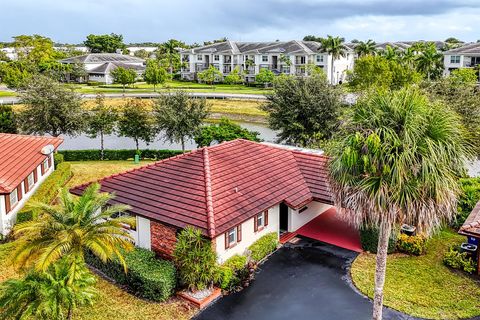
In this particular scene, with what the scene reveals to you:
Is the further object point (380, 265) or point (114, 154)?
point (114, 154)

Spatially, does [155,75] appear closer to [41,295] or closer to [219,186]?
[219,186]

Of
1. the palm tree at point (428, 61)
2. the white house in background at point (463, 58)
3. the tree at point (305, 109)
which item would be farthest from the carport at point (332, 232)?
the white house in background at point (463, 58)

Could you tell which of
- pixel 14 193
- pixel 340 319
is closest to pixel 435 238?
pixel 340 319

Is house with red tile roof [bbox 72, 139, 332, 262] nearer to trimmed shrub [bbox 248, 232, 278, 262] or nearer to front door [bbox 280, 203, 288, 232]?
front door [bbox 280, 203, 288, 232]

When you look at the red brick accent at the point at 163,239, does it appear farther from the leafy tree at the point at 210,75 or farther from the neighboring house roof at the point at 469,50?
the neighboring house roof at the point at 469,50

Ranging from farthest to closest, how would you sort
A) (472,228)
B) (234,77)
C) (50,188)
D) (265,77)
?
1. (234,77)
2. (265,77)
3. (50,188)
4. (472,228)

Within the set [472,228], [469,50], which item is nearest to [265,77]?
[469,50]
